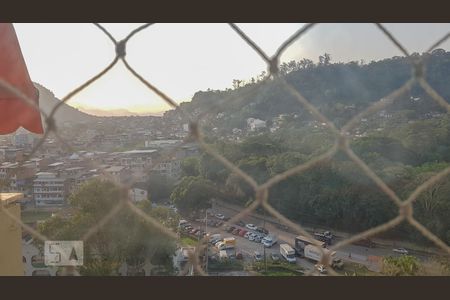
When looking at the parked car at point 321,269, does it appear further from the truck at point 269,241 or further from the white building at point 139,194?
the truck at point 269,241

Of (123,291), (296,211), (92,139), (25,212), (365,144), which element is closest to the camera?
(123,291)

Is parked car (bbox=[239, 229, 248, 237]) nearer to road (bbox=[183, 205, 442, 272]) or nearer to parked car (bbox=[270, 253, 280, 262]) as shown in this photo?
road (bbox=[183, 205, 442, 272])

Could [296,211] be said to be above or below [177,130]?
below

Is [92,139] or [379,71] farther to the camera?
[379,71]

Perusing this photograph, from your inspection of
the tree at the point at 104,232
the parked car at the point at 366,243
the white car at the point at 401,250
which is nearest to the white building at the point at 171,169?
the tree at the point at 104,232

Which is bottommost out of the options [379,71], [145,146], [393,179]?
[393,179]

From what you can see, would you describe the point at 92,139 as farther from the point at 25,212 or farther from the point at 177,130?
the point at 25,212

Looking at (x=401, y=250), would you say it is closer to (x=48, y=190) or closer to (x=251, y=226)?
(x=251, y=226)

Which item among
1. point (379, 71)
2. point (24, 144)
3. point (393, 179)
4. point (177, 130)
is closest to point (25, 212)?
point (24, 144)
